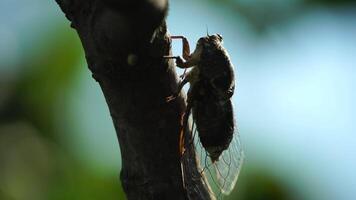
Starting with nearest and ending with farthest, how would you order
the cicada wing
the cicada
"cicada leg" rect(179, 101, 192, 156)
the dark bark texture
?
1. the dark bark texture
2. "cicada leg" rect(179, 101, 192, 156)
3. the cicada
4. the cicada wing

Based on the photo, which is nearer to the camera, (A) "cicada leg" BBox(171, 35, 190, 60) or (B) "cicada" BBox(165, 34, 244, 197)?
(B) "cicada" BBox(165, 34, 244, 197)

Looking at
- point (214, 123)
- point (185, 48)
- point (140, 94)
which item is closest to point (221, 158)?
point (214, 123)

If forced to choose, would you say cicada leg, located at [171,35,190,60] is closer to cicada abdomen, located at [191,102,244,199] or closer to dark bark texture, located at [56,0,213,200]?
cicada abdomen, located at [191,102,244,199]

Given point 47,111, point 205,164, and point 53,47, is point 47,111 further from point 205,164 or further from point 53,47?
point 205,164

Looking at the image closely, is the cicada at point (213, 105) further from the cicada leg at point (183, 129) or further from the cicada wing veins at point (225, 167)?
the cicada leg at point (183, 129)

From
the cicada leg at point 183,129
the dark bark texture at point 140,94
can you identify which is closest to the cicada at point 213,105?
the cicada leg at point 183,129

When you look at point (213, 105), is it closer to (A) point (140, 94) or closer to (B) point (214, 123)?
(B) point (214, 123)

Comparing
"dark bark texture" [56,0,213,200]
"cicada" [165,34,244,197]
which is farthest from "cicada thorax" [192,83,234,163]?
"dark bark texture" [56,0,213,200]
